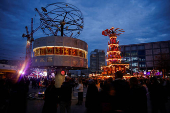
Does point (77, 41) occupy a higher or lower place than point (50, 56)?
higher

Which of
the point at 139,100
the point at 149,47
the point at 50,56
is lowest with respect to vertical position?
the point at 139,100

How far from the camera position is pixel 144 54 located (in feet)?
295

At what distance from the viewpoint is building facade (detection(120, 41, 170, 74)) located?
8369 centimetres

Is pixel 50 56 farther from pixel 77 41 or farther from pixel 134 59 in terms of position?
pixel 134 59

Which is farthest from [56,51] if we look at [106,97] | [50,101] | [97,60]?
[97,60]

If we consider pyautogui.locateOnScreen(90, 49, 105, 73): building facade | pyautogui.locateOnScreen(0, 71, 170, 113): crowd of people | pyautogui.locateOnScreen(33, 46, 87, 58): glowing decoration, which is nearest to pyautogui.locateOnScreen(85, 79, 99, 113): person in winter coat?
pyautogui.locateOnScreen(0, 71, 170, 113): crowd of people

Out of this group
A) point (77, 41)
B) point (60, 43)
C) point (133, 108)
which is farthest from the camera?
point (77, 41)

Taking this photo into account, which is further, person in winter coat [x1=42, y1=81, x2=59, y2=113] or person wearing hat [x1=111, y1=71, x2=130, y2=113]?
person in winter coat [x1=42, y1=81, x2=59, y2=113]

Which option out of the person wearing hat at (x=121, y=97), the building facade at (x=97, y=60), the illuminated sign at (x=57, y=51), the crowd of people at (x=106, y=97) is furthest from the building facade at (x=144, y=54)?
the person wearing hat at (x=121, y=97)

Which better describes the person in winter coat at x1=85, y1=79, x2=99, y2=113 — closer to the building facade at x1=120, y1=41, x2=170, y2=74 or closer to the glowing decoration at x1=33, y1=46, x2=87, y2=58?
the glowing decoration at x1=33, y1=46, x2=87, y2=58

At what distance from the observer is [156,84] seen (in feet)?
20.3

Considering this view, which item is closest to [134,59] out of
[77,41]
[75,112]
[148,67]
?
[148,67]

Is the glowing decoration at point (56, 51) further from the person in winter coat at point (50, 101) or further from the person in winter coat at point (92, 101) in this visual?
the person in winter coat at point (92, 101)

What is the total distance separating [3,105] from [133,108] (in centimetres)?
525
